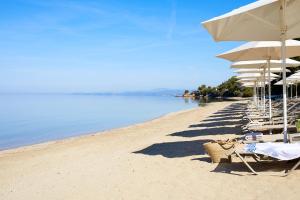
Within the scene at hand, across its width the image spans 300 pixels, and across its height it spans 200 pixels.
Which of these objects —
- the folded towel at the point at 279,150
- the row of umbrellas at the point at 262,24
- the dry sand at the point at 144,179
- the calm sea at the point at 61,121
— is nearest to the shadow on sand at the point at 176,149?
the dry sand at the point at 144,179

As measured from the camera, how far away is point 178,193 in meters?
5.29

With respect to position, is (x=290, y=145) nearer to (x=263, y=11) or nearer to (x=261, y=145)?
(x=261, y=145)

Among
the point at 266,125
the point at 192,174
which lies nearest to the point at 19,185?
the point at 192,174

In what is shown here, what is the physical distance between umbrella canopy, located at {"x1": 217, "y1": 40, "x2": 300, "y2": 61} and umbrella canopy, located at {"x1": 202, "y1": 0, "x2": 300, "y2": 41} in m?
1.53

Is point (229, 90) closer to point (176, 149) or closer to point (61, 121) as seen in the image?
point (61, 121)

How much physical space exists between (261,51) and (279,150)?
14.0 ft

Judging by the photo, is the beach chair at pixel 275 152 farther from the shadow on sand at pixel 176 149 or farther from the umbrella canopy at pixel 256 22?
the shadow on sand at pixel 176 149

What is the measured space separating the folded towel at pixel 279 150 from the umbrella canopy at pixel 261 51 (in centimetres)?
304

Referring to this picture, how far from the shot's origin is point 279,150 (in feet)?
18.4

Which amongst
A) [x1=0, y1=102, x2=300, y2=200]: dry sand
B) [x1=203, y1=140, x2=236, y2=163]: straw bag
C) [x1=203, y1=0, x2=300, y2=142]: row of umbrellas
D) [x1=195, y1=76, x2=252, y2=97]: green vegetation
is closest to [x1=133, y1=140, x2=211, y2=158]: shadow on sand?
[x1=0, y1=102, x2=300, y2=200]: dry sand

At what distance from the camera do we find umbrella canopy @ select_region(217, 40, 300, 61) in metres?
8.56

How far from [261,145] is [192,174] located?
1.08m

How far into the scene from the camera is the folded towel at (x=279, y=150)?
5.51 meters

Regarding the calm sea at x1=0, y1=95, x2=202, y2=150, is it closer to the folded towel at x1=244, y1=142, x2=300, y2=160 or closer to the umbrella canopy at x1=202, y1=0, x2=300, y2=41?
the umbrella canopy at x1=202, y1=0, x2=300, y2=41
